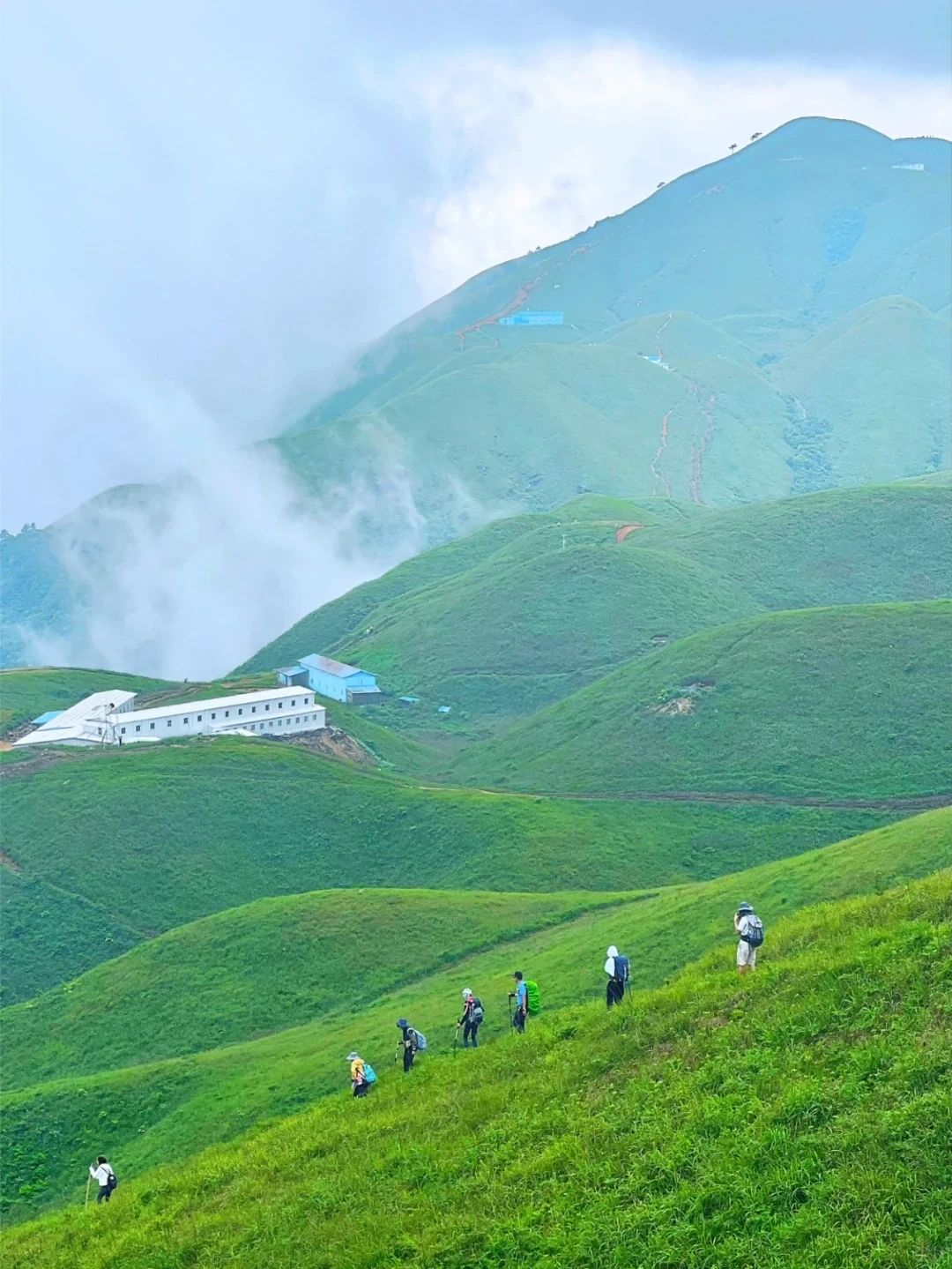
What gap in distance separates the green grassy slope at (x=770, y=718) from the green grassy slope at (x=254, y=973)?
2693 centimetres

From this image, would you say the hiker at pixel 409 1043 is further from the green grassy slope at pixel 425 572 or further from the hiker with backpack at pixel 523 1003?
the green grassy slope at pixel 425 572

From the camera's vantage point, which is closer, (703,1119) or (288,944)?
(703,1119)

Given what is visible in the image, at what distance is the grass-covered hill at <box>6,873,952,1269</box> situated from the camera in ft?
53.2

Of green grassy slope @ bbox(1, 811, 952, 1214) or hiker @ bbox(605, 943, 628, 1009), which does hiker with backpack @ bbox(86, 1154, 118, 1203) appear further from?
hiker @ bbox(605, 943, 628, 1009)

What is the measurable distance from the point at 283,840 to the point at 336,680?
153ft

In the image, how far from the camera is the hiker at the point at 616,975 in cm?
2461

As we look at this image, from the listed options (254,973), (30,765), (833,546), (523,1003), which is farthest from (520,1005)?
(833,546)

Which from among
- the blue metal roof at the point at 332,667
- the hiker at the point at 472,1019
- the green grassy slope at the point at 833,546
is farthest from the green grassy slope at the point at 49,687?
the hiker at the point at 472,1019

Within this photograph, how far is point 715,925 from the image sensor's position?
36.4 meters

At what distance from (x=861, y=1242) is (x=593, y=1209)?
12.3 ft

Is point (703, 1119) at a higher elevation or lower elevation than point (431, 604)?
lower

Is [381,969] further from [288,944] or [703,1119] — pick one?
[703,1119]

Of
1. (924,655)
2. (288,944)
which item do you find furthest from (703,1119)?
(924,655)

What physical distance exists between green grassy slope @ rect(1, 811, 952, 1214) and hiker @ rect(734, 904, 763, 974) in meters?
8.78
